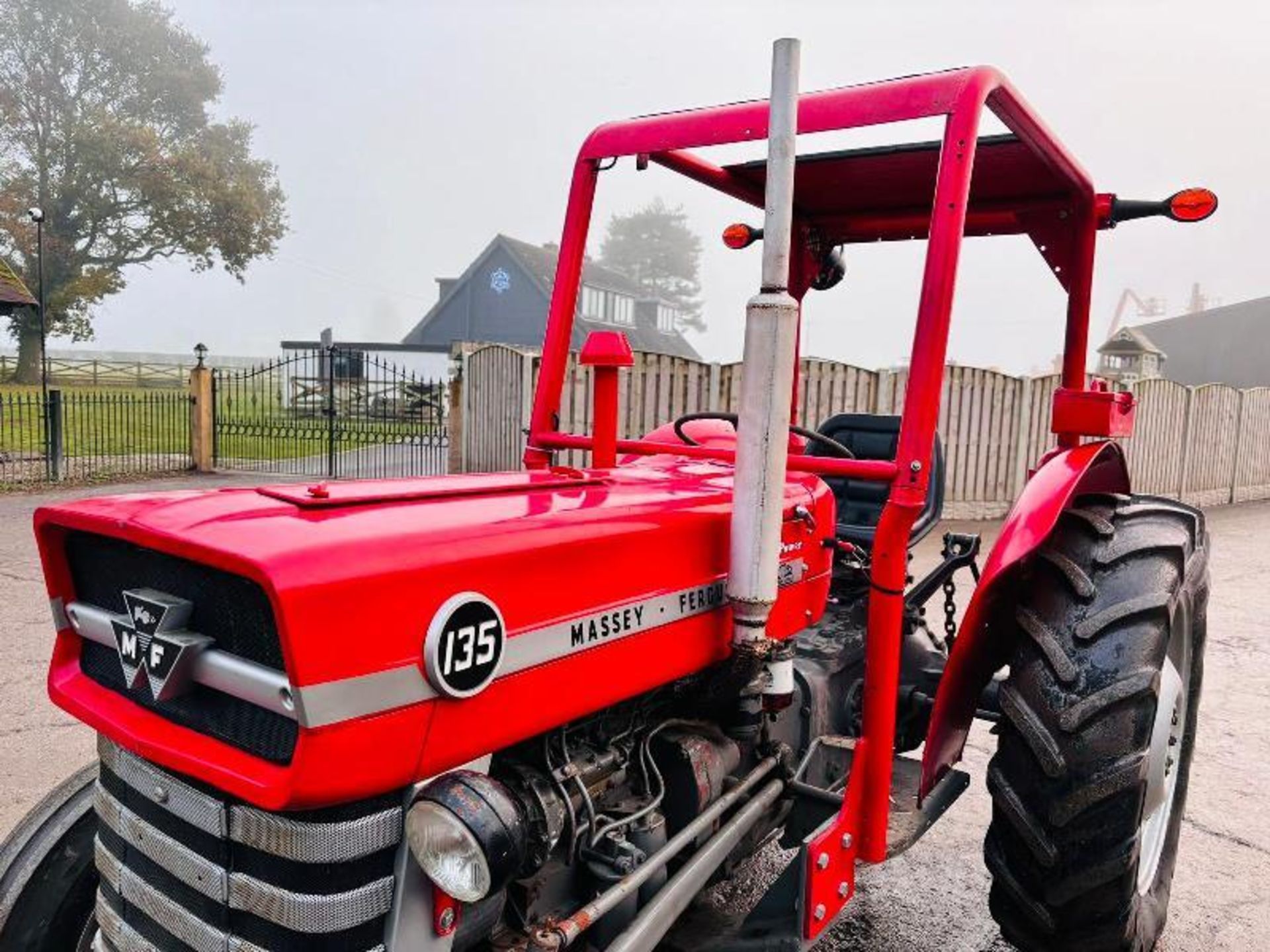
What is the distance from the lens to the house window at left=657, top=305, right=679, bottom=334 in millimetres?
38281

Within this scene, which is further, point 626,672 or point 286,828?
point 626,672

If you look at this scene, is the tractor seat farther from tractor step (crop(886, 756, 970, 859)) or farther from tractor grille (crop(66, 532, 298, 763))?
tractor grille (crop(66, 532, 298, 763))

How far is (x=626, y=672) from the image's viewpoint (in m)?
1.67

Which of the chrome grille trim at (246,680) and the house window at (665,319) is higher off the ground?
the house window at (665,319)

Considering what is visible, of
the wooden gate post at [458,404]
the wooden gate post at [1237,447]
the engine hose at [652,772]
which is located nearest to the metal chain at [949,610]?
the engine hose at [652,772]

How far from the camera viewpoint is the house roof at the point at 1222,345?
112 feet

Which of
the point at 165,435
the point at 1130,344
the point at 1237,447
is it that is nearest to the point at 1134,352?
the point at 1130,344

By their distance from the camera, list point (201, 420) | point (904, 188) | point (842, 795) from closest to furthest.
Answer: point (842, 795)
point (904, 188)
point (201, 420)

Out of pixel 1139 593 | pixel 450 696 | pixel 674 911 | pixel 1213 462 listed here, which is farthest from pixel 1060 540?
pixel 1213 462

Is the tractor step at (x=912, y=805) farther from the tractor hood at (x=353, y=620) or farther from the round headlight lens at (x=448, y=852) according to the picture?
the round headlight lens at (x=448, y=852)

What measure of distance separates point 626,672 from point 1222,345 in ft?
134

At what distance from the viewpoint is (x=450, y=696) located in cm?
131

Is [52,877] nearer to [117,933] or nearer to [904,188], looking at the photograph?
[117,933]

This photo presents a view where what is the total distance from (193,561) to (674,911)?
1021 mm
